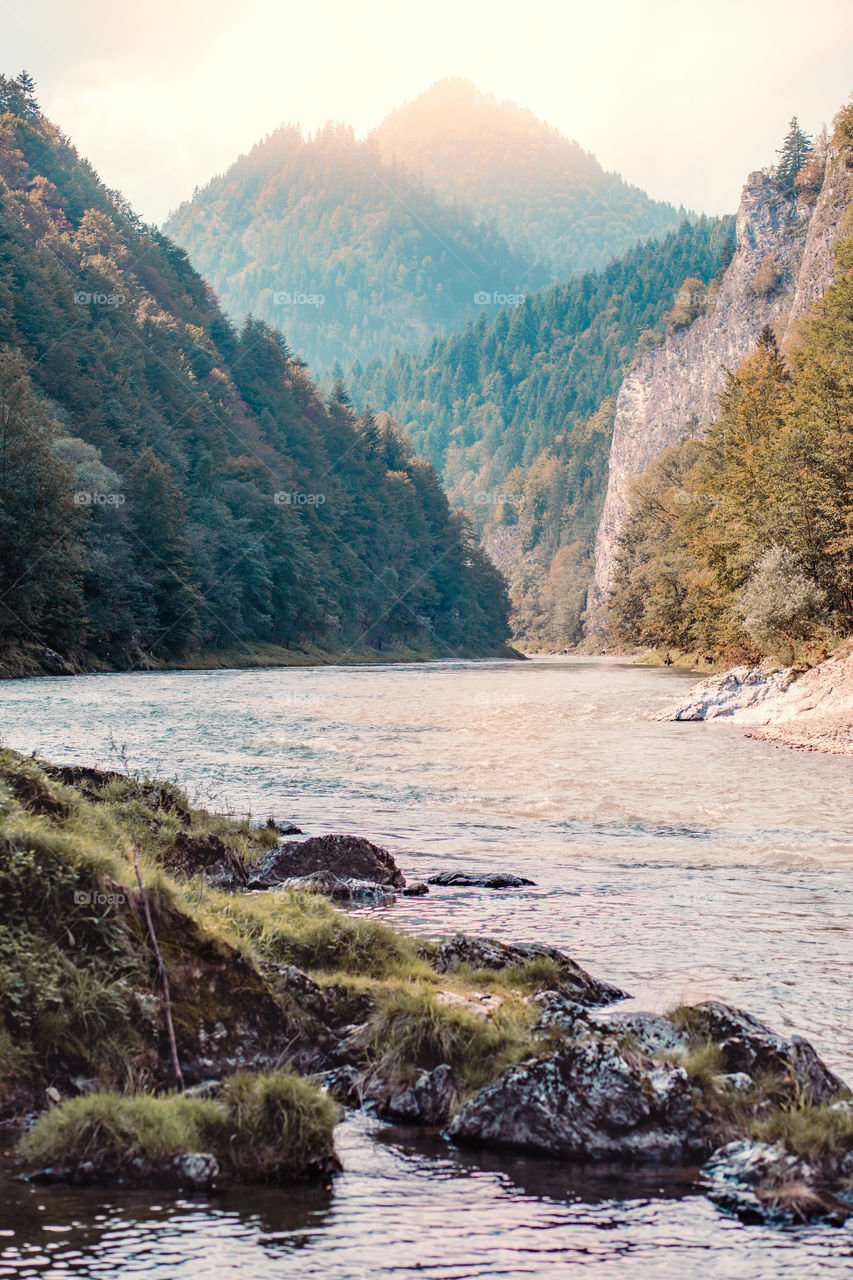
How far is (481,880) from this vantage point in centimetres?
1331

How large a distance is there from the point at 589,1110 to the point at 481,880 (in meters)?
7.09

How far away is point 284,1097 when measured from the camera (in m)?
5.95

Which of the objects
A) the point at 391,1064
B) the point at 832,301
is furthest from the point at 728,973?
the point at 832,301

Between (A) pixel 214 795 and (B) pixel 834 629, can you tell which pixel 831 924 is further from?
(B) pixel 834 629

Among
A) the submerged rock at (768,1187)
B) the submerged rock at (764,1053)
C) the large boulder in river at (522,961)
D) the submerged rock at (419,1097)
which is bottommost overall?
the submerged rock at (419,1097)

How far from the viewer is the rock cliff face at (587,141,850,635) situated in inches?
3647

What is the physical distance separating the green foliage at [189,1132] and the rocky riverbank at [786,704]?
991 inches

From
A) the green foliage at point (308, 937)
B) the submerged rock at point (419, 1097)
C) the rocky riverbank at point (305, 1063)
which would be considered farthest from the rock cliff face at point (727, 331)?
the submerged rock at point (419, 1097)

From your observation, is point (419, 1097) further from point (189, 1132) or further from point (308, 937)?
point (308, 937)

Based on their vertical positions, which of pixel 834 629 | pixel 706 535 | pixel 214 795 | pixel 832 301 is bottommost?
pixel 214 795

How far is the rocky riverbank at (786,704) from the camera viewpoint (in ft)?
101

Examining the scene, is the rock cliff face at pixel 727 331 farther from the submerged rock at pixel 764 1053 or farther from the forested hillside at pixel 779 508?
the submerged rock at pixel 764 1053

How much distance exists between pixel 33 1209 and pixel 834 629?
128 feet

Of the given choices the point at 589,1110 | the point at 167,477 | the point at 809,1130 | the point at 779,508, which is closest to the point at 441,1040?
the point at 589,1110
